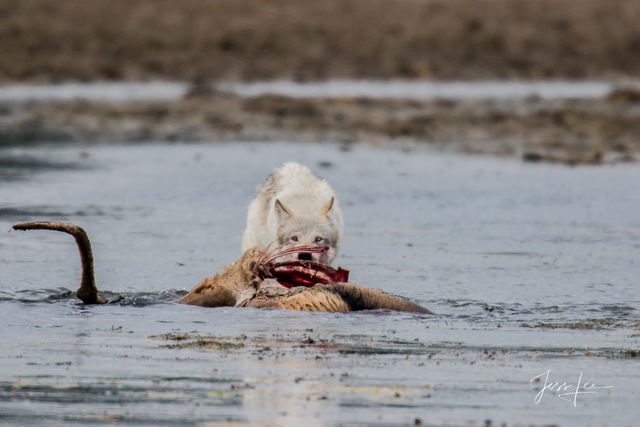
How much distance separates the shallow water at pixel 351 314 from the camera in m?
6.69

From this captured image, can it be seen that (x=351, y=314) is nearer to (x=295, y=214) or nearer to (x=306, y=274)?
(x=306, y=274)

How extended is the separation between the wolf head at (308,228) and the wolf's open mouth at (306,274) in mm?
1855

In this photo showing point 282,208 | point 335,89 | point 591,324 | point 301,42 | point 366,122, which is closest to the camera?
point 591,324

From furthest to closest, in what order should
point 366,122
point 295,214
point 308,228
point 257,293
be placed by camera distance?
1. point 366,122
2. point 295,214
3. point 308,228
4. point 257,293

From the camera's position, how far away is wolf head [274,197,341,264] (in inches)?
462

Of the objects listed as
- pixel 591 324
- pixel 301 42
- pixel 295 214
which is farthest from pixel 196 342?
pixel 301 42

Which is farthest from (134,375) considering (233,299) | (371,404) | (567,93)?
(567,93)

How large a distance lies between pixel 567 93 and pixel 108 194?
17.3 m

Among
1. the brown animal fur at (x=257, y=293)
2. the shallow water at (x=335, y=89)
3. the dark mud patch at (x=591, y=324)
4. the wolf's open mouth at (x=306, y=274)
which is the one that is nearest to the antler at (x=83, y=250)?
the brown animal fur at (x=257, y=293)

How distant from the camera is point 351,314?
9180 mm

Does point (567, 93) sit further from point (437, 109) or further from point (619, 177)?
point (619, 177)

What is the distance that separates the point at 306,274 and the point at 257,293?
1.22 feet

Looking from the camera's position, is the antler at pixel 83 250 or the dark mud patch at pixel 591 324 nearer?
the antler at pixel 83 250

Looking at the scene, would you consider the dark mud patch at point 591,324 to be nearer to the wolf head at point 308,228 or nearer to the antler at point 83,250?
the wolf head at point 308,228
